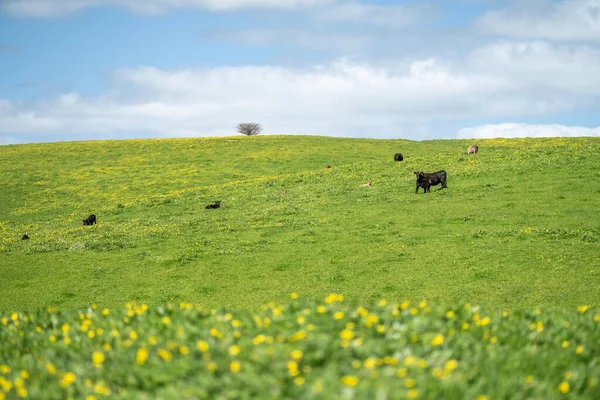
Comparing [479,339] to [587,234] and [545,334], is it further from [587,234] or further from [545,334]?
[587,234]

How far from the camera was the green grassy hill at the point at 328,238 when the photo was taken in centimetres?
→ 2270

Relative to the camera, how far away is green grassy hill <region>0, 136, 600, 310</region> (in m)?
22.7

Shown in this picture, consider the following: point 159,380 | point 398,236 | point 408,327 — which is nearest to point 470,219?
point 398,236

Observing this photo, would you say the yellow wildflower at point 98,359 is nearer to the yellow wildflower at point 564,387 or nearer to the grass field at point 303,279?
the grass field at point 303,279

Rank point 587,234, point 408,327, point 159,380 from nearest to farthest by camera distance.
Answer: point 159,380 < point 408,327 < point 587,234

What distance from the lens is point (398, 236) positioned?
97.3 feet

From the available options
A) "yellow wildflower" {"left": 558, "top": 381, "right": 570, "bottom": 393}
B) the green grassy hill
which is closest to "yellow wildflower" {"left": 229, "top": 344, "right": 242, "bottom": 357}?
"yellow wildflower" {"left": 558, "top": 381, "right": 570, "bottom": 393}

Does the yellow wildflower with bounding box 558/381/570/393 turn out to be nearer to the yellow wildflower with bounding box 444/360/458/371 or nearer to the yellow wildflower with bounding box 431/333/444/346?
the yellow wildflower with bounding box 444/360/458/371

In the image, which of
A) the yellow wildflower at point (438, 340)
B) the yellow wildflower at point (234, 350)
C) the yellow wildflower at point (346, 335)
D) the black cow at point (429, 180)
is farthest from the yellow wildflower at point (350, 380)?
the black cow at point (429, 180)

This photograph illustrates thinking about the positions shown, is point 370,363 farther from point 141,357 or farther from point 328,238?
point 328,238

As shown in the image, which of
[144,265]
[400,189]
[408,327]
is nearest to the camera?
[408,327]

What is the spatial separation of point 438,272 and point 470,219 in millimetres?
9247

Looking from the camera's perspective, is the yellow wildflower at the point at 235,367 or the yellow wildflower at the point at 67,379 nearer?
the yellow wildflower at the point at 235,367

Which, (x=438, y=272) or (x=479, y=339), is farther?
(x=438, y=272)
